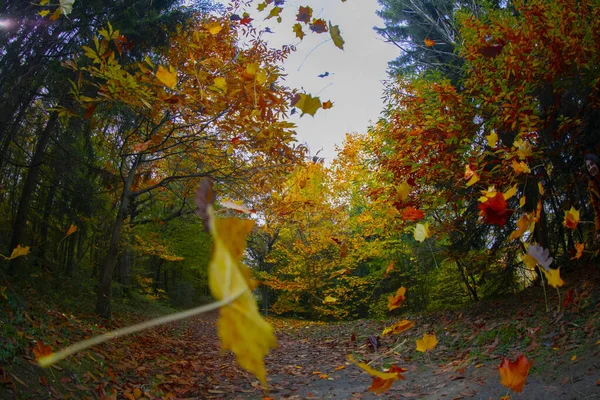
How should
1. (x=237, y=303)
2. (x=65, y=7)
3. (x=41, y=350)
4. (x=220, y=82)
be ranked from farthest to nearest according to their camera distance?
(x=41, y=350) < (x=220, y=82) < (x=65, y=7) < (x=237, y=303)

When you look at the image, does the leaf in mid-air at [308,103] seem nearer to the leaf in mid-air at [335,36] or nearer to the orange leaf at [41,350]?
the leaf in mid-air at [335,36]

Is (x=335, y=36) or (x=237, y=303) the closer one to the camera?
(x=237, y=303)

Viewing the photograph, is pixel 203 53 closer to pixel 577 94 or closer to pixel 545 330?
pixel 577 94

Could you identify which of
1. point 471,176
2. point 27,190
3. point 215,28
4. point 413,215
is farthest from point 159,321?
point 27,190

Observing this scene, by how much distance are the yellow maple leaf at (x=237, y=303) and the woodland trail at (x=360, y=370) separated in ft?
9.17

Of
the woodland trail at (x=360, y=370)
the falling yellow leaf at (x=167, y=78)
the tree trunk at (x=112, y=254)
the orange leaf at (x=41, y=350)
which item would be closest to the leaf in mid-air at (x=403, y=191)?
the falling yellow leaf at (x=167, y=78)

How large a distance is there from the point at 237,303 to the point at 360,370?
4.93 meters

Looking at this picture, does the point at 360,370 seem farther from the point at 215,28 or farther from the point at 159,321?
the point at 159,321

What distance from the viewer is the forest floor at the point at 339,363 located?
3.01 m

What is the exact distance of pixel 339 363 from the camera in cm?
543

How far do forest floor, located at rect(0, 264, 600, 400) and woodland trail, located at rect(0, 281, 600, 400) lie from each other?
0.01 m

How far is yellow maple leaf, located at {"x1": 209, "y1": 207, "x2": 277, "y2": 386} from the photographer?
0.40 m

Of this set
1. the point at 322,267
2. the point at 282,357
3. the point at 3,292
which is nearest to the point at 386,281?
the point at 322,267

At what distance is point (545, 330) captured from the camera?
4707 mm
